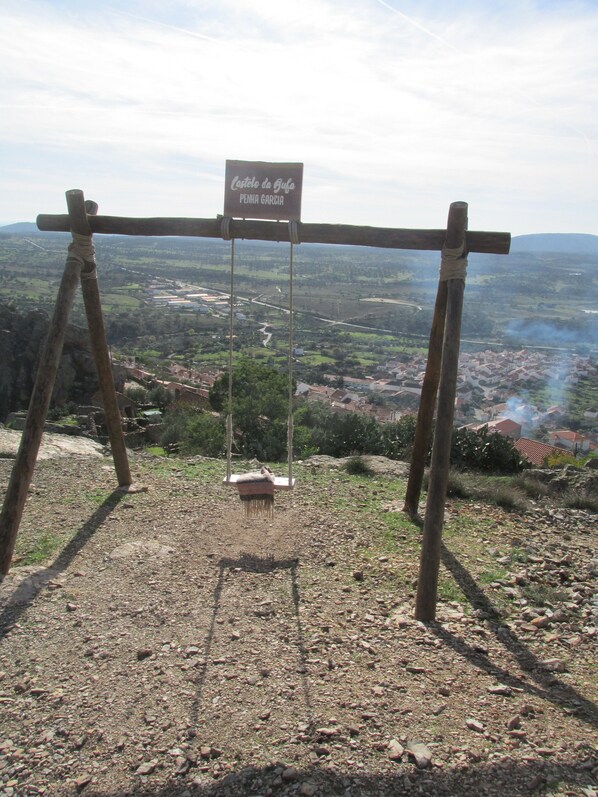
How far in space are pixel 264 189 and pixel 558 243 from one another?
108098mm

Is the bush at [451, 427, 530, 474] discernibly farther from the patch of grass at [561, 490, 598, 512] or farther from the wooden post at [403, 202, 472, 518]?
the wooden post at [403, 202, 472, 518]

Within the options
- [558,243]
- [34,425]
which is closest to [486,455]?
[34,425]

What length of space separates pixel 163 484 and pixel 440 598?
4.06 meters

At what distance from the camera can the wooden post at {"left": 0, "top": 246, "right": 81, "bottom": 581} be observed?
558cm

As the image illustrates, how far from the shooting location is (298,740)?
3641 millimetres

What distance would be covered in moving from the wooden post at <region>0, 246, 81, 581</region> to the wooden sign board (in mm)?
1673

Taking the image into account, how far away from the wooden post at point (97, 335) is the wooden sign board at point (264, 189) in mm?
1488

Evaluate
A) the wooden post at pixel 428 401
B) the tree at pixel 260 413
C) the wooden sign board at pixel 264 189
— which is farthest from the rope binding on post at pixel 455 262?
the tree at pixel 260 413

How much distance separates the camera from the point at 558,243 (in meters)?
103

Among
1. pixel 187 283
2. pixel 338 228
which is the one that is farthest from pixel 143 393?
pixel 187 283

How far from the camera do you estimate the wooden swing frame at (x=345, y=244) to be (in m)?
5.28

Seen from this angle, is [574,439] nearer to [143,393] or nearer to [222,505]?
[143,393]

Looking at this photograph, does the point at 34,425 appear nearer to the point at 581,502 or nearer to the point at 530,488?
the point at 530,488

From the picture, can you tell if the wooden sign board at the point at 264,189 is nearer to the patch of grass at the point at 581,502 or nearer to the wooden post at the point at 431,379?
the wooden post at the point at 431,379
